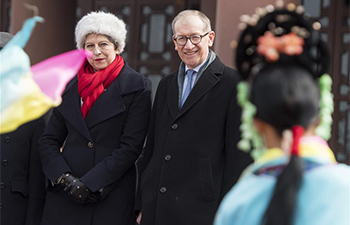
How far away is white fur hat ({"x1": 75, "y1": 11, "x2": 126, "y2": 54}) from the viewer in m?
4.11

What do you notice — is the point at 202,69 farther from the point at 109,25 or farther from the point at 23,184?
the point at 23,184

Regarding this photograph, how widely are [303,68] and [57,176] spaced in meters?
2.32

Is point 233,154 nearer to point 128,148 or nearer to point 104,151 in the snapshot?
point 128,148

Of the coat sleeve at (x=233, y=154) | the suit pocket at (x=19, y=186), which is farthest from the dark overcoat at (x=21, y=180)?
the coat sleeve at (x=233, y=154)

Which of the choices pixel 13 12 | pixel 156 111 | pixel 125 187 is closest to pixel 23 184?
pixel 125 187

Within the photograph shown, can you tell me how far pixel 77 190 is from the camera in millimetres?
3891

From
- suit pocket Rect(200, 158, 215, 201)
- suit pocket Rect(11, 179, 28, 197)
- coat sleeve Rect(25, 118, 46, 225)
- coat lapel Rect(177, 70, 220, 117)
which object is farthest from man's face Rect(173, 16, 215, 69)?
suit pocket Rect(11, 179, 28, 197)

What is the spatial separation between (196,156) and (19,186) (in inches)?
51.4

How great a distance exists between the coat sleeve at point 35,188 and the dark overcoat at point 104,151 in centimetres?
19

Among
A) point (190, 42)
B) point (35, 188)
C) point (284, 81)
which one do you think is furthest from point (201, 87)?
point (284, 81)

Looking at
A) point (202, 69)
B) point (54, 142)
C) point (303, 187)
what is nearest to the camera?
point (303, 187)

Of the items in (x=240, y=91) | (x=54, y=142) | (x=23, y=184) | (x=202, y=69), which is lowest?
(x=23, y=184)

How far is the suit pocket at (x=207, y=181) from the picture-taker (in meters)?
3.65

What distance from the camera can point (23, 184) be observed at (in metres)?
4.33
